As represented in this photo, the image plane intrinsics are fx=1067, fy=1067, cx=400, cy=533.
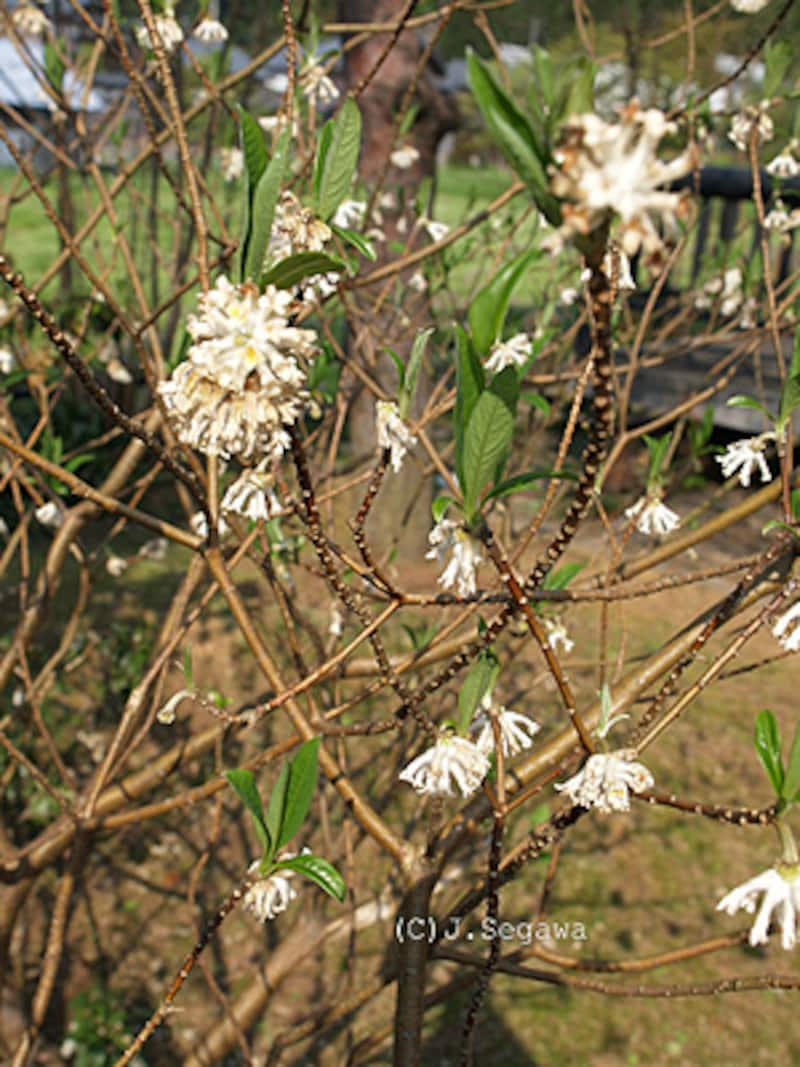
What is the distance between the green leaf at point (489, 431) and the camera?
24.0 inches

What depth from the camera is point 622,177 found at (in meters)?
0.43

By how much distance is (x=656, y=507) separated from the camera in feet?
3.95

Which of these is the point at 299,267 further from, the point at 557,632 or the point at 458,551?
the point at 557,632

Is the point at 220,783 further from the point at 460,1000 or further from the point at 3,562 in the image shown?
the point at 460,1000

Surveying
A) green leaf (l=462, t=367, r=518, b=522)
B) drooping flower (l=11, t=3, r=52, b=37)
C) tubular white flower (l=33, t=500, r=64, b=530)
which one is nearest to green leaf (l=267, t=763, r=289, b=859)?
green leaf (l=462, t=367, r=518, b=522)

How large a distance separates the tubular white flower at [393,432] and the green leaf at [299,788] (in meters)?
0.21

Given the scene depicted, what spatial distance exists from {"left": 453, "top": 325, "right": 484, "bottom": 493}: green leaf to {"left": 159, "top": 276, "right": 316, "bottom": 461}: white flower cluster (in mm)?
84

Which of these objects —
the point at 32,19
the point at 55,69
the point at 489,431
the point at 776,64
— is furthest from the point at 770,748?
the point at 32,19

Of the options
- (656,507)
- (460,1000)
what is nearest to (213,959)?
(460,1000)

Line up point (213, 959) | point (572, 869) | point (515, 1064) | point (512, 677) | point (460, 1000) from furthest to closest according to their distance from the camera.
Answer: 1. point (512, 677)
2. point (572, 869)
3. point (213, 959)
4. point (460, 1000)
5. point (515, 1064)

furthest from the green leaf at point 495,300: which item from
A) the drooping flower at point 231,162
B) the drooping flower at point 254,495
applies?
the drooping flower at point 231,162

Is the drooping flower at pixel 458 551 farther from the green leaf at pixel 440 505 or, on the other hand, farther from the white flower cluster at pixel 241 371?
the white flower cluster at pixel 241 371

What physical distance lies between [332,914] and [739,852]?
42.1 inches

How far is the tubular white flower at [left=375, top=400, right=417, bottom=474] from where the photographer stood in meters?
0.73
